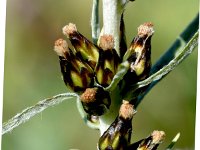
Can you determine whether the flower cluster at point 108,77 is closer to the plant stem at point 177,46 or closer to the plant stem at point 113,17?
the plant stem at point 113,17

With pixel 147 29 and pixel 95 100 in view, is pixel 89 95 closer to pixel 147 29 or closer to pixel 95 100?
pixel 95 100

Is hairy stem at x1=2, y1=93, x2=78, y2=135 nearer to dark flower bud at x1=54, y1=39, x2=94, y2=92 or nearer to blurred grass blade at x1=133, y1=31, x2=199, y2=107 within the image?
dark flower bud at x1=54, y1=39, x2=94, y2=92

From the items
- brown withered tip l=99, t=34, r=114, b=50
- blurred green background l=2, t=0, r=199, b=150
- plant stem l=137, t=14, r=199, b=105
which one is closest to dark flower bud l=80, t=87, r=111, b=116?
brown withered tip l=99, t=34, r=114, b=50

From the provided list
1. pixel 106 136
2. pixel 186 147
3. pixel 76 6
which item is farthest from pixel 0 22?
pixel 106 136

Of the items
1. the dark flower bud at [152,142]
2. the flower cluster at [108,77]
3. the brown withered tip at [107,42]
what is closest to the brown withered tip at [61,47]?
the flower cluster at [108,77]

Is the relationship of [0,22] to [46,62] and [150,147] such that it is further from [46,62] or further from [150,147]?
[150,147]

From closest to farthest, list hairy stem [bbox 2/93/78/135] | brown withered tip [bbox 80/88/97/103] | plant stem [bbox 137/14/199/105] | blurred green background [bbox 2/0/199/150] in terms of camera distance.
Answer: brown withered tip [bbox 80/88/97/103]
hairy stem [bbox 2/93/78/135]
plant stem [bbox 137/14/199/105]
blurred green background [bbox 2/0/199/150]

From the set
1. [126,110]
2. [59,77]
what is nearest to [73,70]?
[126,110]
